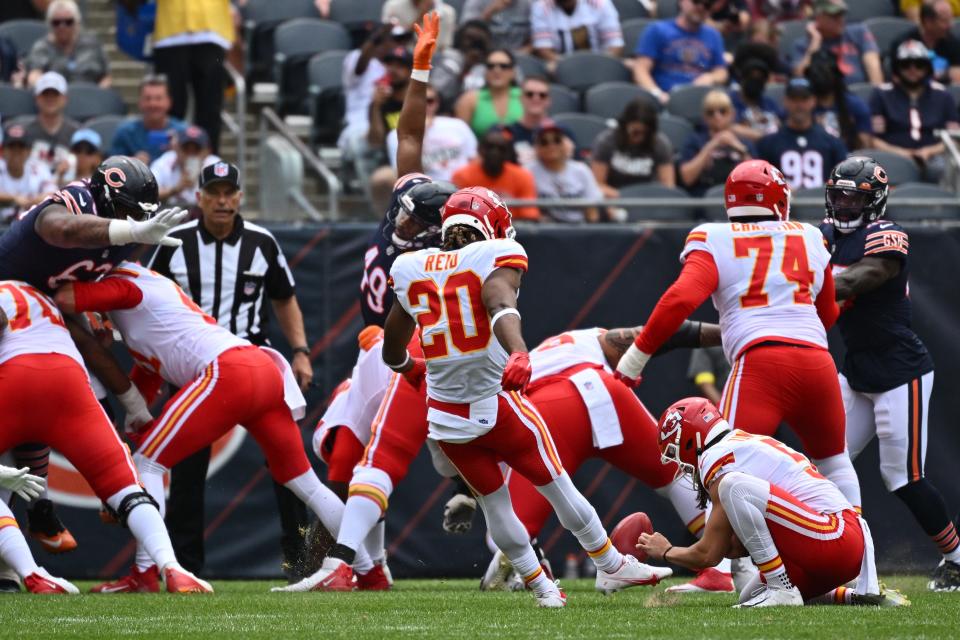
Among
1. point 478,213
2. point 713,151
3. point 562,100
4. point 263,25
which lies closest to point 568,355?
point 478,213

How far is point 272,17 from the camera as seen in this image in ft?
45.8

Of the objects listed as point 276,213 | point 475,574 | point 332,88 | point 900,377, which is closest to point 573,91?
point 332,88

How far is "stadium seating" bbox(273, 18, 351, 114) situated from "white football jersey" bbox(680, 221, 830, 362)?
6636 millimetres

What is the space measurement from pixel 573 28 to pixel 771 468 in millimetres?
8274

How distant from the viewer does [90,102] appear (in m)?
12.5

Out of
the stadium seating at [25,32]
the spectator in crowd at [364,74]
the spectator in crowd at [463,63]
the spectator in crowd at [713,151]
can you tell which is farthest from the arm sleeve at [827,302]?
the stadium seating at [25,32]

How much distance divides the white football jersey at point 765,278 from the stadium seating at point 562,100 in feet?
20.0

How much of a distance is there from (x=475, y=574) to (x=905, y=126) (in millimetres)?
5602

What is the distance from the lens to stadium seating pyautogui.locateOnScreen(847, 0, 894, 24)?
15.3 metres

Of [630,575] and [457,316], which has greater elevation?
[457,316]

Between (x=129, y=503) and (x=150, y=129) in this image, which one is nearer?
(x=129, y=503)

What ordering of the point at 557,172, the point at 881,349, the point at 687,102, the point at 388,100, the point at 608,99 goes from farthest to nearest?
the point at 687,102 → the point at 608,99 → the point at 388,100 → the point at 557,172 → the point at 881,349

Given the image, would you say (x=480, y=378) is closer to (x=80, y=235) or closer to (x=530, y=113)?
(x=80, y=235)

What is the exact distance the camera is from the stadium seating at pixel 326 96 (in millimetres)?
12602
